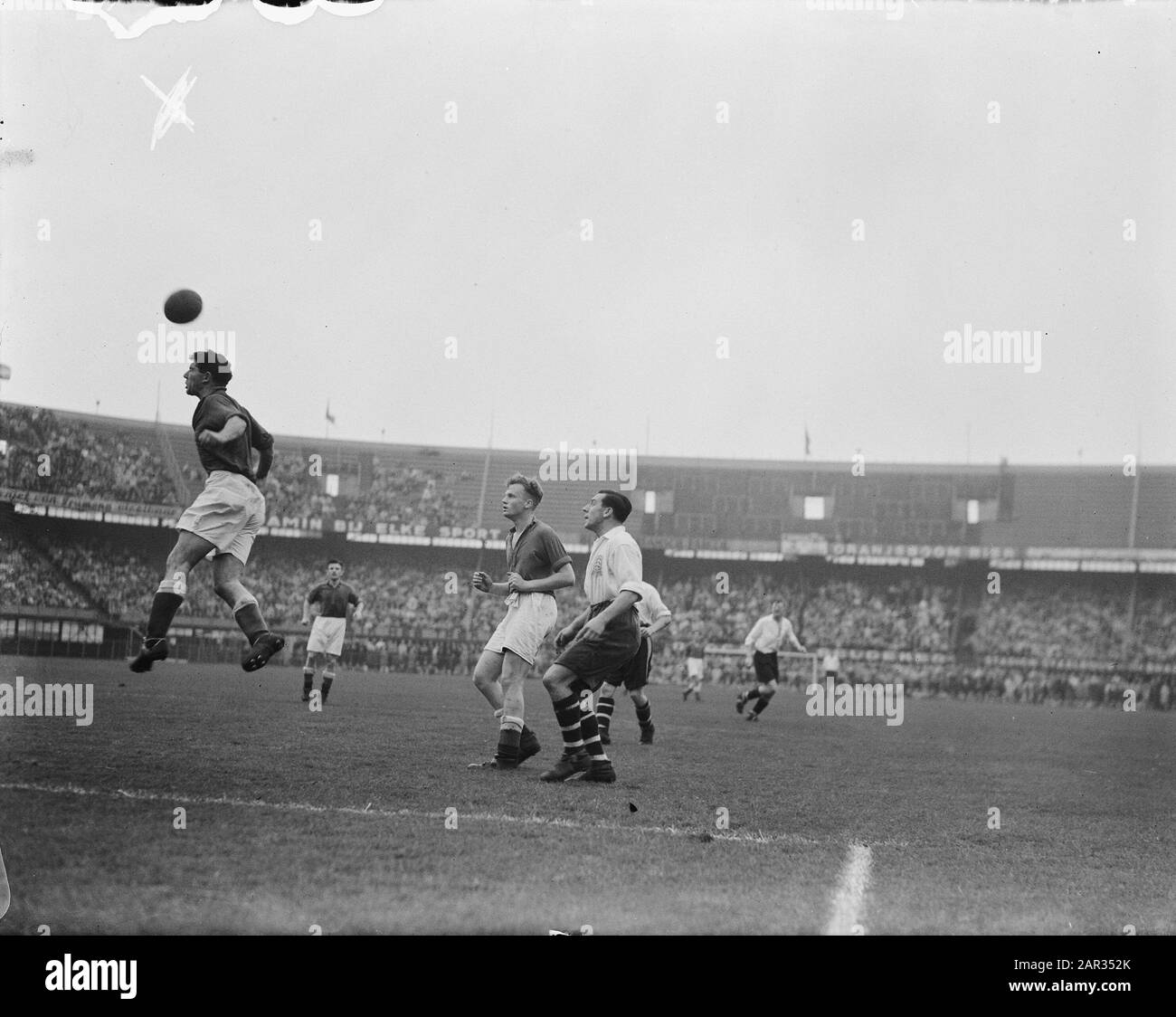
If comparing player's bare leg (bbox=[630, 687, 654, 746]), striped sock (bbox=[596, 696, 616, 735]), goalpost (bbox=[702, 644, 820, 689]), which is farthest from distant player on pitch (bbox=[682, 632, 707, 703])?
striped sock (bbox=[596, 696, 616, 735])

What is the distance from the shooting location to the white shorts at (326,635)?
42.5ft

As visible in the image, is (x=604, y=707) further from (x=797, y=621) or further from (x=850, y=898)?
(x=797, y=621)

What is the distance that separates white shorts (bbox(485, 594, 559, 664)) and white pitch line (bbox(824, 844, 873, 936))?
2.66m

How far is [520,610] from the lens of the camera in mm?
7184

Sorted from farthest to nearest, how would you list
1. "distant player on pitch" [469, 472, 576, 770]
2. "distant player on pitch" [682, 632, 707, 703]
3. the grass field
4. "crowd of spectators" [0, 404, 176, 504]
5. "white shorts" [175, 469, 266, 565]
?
"distant player on pitch" [682, 632, 707, 703], "crowd of spectators" [0, 404, 176, 504], "distant player on pitch" [469, 472, 576, 770], "white shorts" [175, 469, 266, 565], the grass field

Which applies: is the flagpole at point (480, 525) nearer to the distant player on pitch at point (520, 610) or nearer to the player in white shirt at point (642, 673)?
the player in white shirt at point (642, 673)

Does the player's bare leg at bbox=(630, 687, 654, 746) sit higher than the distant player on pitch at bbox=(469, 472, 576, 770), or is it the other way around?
the distant player on pitch at bbox=(469, 472, 576, 770)

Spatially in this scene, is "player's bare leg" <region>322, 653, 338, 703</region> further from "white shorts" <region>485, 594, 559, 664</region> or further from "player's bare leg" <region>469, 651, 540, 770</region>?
"white shorts" <region>485, 594, 559, 664</region>

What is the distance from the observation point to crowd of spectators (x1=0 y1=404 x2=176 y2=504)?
1316cm

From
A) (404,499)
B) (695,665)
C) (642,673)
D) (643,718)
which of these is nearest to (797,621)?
(695,665)

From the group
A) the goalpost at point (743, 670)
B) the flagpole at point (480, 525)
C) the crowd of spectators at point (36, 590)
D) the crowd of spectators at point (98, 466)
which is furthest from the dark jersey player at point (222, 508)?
the goalpost at point (743, 670)

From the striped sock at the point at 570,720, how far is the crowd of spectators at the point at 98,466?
7563mm

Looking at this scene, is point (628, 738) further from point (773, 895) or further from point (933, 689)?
point (933, 689)
